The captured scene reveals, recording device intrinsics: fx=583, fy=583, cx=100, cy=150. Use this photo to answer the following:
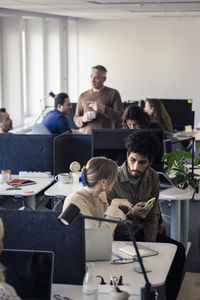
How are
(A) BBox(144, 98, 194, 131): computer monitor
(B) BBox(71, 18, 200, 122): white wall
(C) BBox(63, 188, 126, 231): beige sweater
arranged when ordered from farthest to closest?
(B) BBox(71, 18, 200, 122): white wall
(A) BBox(144, 98, 194, 131): computer monitor
(C) BBox(63, 188, 126, 231): beige sweater

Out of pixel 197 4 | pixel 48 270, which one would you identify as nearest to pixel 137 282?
pixel 48 270

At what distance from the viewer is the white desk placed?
4.30 meters

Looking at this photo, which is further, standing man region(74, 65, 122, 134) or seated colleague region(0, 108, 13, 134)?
standing man region(74, 65, 122, 134)

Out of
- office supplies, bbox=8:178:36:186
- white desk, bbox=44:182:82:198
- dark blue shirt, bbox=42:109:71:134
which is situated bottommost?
white desk, bbox=44:182:82:198

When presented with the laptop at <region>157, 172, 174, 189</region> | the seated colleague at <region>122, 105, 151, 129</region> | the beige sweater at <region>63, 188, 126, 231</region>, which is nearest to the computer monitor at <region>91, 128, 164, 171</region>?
the laptop at <region>157, 172, 174, 189</region>

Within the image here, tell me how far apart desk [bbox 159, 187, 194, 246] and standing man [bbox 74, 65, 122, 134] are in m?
1.42

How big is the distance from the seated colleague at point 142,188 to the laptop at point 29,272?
→ 1.21m

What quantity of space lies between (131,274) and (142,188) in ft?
3.46

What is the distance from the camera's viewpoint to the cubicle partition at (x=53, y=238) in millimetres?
2580

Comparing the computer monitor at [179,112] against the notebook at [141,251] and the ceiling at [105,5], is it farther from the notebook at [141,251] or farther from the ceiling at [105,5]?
the notebook at [141,251]

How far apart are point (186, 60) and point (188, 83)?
0.41 m

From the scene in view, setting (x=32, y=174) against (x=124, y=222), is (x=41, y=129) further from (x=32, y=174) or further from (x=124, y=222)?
(x=124, y=222)

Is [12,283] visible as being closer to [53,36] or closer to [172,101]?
[172,101]

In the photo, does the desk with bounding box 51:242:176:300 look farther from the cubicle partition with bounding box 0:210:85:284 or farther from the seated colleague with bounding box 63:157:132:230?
the seated colleague with bounding box 63:157:132:230
